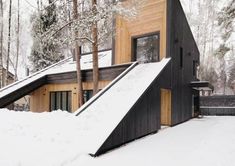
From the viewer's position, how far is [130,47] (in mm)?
12492

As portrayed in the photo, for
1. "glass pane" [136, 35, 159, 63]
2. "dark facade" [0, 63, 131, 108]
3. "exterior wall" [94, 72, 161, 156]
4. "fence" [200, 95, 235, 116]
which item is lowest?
"fence" [200, 95, 235, 116]

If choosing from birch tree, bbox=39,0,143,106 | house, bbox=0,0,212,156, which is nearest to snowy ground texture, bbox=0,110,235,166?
house, bbox=0,0,212,156

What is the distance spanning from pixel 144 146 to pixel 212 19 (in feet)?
72.8

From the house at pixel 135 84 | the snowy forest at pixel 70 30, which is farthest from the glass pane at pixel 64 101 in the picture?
the snowy forest at pixel 70 30

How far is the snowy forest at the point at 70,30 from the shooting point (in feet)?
30.9

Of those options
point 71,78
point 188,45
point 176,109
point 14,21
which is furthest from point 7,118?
point 14,21

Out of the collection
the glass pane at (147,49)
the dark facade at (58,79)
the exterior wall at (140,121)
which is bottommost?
the exterior wall at (140,121)

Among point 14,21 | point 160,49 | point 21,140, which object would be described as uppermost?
point 14,21

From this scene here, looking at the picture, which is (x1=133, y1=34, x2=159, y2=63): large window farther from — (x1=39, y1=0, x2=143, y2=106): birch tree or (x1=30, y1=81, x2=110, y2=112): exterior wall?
(x1=30, y1=81, x2=110, y2=112): exterior wall

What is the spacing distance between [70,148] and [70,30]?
18.0ft

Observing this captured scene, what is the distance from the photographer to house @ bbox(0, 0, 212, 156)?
22.7 feet

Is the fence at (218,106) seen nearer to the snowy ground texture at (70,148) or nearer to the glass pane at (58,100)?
the glass pane at (58,100)

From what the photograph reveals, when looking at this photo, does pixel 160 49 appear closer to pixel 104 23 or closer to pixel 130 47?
pixel 130 47

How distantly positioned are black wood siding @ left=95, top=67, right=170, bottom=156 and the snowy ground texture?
0.75 feet
